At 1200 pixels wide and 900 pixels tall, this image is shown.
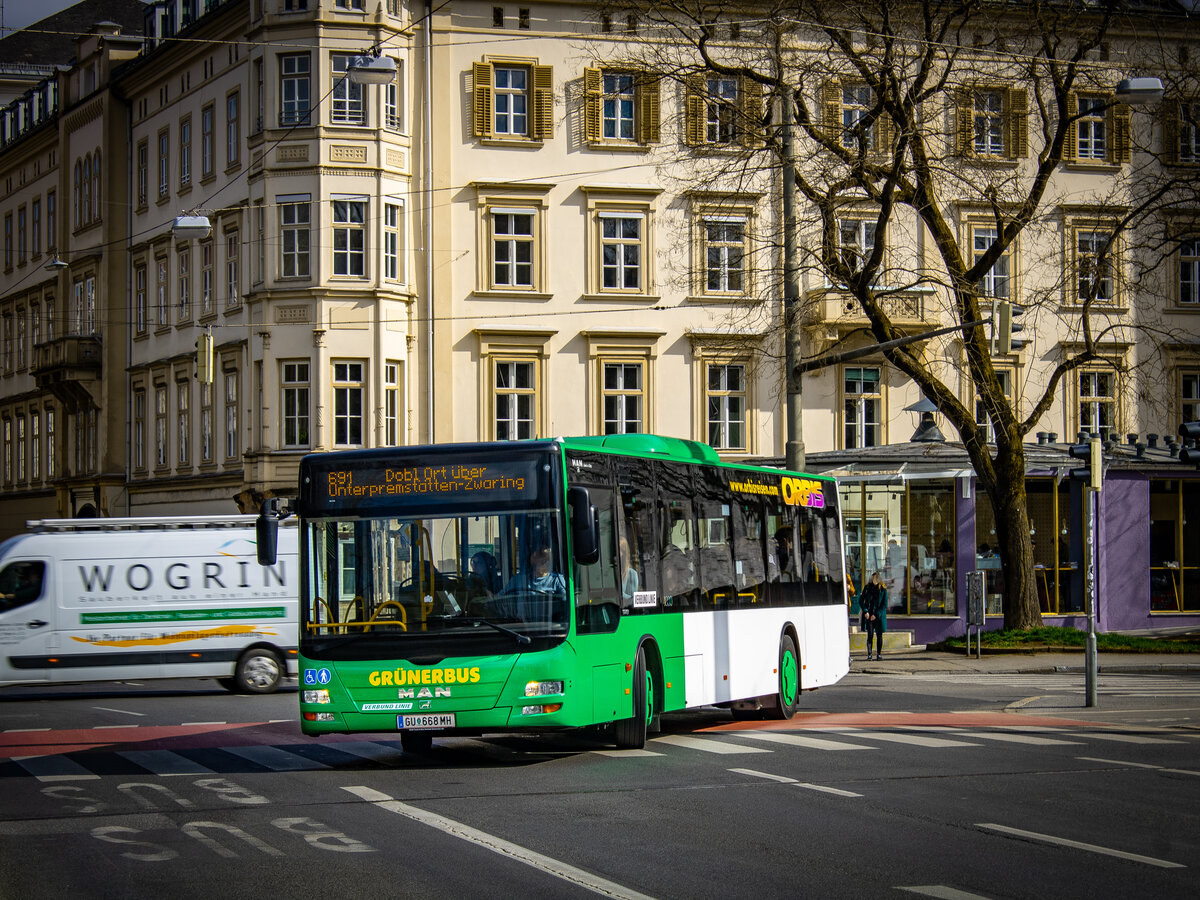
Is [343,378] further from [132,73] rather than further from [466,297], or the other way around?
[132,73]

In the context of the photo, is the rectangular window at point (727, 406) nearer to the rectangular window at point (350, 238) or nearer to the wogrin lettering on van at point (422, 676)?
the rectangular window at point (350, 238)

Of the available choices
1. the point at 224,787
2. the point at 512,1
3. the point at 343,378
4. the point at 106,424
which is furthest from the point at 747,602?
the point at 106,424

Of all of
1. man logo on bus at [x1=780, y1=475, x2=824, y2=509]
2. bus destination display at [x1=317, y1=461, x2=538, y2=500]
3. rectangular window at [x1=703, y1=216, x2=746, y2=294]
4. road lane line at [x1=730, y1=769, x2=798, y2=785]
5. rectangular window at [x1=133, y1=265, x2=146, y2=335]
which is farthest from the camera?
rectangular window at [x1=133, y1=265, x2=146, y2=335]

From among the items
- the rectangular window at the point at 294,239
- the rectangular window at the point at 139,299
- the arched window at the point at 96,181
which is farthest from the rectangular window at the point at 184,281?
the rectangular window at the point at 294,239

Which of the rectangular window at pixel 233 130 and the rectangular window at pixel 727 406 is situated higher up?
the rectangular window at pixel 233 130

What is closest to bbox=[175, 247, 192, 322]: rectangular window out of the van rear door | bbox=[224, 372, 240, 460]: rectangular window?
bbox=[224, 372, 240, 460]: rectangular window

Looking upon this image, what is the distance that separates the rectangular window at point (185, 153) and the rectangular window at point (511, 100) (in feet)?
30.2

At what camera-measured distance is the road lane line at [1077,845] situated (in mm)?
9141

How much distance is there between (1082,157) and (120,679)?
103ft

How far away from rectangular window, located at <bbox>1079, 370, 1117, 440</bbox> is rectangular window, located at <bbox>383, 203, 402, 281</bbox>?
18.4 m

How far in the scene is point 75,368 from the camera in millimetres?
51438

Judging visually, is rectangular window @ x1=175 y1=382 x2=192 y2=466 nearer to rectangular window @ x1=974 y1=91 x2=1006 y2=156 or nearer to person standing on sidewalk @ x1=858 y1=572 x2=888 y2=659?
person standing on sidewalk @ x1=858 y1=572 x2=888 y2=659

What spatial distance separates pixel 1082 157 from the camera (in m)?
46.6

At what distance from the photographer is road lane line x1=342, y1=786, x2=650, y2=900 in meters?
8.41
